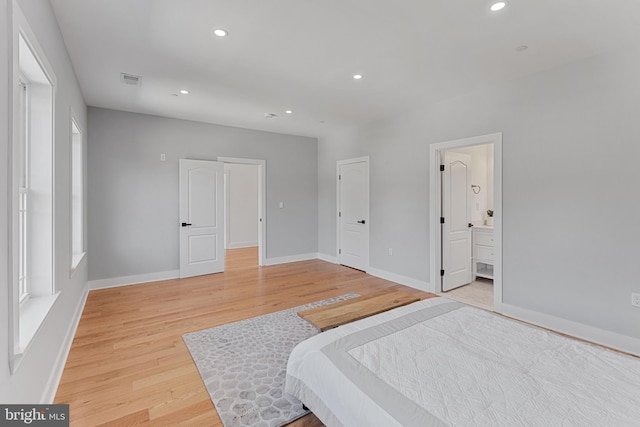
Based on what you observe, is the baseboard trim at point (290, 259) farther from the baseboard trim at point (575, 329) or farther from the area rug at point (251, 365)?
the baseboard trim at point (575, 329)

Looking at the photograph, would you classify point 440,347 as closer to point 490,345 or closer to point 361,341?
point 490,345

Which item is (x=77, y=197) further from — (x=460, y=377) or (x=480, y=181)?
(x=480, y=181)

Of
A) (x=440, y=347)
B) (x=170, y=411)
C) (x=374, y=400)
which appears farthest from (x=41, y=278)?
(x=440, y=347)

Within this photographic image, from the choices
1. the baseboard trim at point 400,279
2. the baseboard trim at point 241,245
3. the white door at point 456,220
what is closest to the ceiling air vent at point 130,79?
the white door at point 456,220

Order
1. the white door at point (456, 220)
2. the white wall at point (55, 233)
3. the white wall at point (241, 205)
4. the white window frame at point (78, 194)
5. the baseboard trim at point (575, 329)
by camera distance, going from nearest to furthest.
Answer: the white wall at point (55, 233)
the baseboard trim at point (575, 329)
the white window frame at point (78, 194)
the white door at point (456, 220)
the white wall at point (241, 205)

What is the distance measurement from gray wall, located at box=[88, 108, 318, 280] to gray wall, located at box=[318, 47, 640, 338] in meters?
3.79

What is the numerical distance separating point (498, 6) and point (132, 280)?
5.47m

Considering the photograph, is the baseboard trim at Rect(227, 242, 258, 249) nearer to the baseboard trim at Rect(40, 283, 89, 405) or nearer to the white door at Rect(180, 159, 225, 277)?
the white door at Rect(180, 159, 225, 277)

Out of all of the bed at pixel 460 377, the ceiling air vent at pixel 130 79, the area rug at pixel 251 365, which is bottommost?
the area rug at pixel 251 365

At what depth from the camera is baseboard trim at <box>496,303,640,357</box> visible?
8.74 ft

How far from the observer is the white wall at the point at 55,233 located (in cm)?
124

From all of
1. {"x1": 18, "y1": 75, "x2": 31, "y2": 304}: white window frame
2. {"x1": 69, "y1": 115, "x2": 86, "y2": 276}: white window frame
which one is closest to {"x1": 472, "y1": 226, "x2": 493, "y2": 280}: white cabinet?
{"x1": 18, "y1": 75, "x2": 31, "y2": 304}: white window frame

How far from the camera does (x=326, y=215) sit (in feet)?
21.4

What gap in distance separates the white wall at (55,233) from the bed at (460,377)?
130 cm
